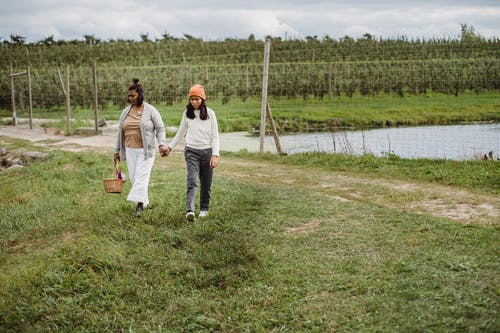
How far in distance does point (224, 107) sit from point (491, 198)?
66.1ft

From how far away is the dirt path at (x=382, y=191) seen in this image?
7646 mm

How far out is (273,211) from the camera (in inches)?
305

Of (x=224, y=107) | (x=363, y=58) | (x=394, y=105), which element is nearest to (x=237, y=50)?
(x=363, y=58)

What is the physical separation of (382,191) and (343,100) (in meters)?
20.2

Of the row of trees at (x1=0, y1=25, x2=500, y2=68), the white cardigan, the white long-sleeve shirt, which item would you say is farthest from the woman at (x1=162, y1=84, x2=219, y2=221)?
the row of trees at (x1=0, y1=25, x2=500, y2=68)

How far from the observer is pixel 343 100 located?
94.1 ft

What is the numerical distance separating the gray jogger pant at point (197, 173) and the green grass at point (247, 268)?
287mm

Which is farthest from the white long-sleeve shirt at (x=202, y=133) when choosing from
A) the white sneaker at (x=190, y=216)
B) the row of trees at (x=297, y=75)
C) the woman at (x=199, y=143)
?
the row of trees at (x=297, y=75)

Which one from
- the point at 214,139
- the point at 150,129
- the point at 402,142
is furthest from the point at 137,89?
the point at 402,142

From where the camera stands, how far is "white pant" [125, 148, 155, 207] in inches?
297

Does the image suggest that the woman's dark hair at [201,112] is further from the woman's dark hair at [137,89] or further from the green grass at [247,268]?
the green grass at [247,268]

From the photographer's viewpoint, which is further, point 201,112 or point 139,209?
point 139,209

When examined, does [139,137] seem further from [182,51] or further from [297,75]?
[182,51]

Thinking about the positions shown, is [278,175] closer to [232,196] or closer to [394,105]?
[232,196]
